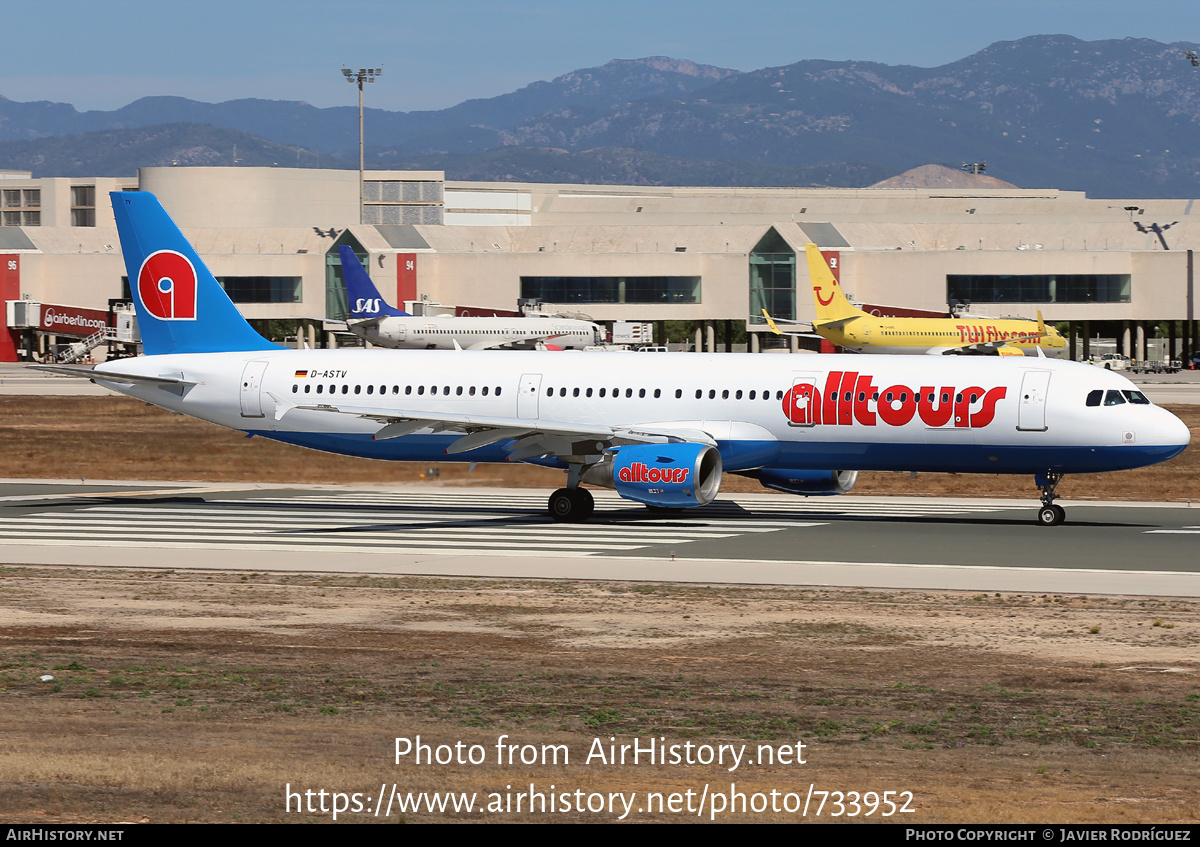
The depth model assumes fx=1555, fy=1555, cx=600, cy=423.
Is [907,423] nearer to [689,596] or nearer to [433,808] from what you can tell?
[689,596]

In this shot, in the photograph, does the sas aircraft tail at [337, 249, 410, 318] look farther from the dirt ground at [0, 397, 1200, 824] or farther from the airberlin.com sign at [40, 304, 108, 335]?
the dirt ground at [0, 397, 1200, 824]

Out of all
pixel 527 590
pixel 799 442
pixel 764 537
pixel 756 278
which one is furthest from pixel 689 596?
pixel 756 278

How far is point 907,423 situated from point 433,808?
81.6 feet

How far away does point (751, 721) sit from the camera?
51.8 ft

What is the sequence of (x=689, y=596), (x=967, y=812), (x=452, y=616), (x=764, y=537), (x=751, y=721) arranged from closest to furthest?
(x=967, y=812) → (x=751, y=721) → (x=452, y=616) → (x=689, y=596) → (x=764, y=537)

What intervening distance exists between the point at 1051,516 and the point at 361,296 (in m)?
92.0

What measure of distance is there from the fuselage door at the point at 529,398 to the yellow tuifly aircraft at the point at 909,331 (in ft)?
262

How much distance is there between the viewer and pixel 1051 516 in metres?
35.6

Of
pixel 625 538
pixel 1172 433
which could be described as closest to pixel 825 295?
pixel 1172 433

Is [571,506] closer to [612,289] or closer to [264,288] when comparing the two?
[612,289]

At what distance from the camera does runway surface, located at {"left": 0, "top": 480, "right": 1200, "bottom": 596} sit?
28031 mm

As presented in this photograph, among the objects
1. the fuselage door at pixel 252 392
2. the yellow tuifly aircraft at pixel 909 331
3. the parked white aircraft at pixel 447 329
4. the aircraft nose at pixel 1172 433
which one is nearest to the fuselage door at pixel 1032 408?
the aircraft nose at pixel 1172 433

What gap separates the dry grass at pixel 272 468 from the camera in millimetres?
45375

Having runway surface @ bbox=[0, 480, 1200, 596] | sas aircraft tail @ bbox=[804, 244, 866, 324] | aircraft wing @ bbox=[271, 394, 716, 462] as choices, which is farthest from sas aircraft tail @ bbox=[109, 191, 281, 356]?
Result: sas aircraft tail @ bbox=[804, 244, 866, 324]
